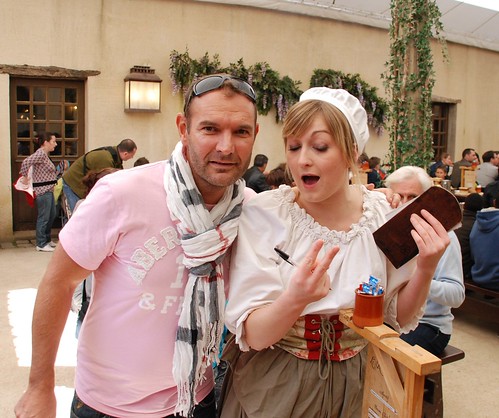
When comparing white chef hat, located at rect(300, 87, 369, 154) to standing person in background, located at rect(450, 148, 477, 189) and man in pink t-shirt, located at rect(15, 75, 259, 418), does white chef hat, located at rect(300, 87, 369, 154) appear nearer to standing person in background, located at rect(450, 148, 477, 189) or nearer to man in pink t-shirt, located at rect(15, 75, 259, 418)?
man in pink t-shirt, located at rect(15, 75, 259, 418)

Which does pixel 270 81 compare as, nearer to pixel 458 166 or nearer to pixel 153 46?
pixel 153 46

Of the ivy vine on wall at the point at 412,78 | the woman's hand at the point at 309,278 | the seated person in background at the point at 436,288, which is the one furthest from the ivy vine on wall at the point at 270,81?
the woman's hand at the point at 309,278

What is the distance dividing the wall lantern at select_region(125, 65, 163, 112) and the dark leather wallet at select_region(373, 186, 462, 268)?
699 centimetres

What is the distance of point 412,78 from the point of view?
5.40 meters

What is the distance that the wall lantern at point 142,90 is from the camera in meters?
7.82

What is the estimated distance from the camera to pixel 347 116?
1.44 meters

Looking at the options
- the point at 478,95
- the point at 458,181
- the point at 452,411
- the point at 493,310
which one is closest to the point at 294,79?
the point at 458,181

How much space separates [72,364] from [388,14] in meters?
9.13

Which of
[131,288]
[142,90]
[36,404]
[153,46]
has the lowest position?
[36,404]

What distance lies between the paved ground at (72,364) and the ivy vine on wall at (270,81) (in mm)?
4076

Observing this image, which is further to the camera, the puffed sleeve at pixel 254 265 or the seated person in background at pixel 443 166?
the seated person in background at pixel 443 166

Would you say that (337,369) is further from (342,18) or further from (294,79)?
(342,18)

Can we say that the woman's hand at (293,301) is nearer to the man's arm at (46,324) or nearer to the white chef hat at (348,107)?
the white chef hat at (348,107)

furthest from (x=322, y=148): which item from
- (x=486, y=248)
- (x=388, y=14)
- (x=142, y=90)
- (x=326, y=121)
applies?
(x=388, y=14)
